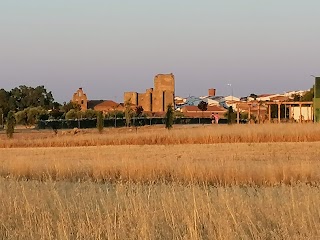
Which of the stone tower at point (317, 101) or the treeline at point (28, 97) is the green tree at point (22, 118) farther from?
the stone tower at point (317, 101)

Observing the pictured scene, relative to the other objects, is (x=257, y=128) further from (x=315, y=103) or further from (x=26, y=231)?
(x=26, y=231)

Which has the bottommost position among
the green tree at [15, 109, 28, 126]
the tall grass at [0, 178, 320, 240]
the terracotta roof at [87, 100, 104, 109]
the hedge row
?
the tall grass at [0, 178, 320, 240]

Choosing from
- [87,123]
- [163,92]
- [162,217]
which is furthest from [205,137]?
[163,92]

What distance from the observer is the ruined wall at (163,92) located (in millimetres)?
128125

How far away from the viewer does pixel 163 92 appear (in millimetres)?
128375

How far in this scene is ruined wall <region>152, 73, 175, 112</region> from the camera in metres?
128

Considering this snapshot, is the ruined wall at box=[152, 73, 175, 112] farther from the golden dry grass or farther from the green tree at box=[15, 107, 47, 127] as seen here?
the golden dry grass

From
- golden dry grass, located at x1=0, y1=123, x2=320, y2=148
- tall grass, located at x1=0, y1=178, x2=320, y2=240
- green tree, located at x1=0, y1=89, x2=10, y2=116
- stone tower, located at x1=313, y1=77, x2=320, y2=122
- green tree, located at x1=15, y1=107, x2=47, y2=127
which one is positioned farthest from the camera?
green tree, located at x1=0, y1=89, x2=10, y2=116

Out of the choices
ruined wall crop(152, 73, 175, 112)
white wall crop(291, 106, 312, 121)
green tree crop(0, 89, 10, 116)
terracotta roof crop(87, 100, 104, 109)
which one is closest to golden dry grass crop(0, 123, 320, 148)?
white wall crop(291, 106, 312, 121)

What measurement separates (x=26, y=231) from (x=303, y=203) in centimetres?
352

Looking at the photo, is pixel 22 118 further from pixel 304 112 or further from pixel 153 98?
pixel 153 98

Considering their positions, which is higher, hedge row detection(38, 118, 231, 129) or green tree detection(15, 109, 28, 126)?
green tree detection(15, 109, 28, 126)

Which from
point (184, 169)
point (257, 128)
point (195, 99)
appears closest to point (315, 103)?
point (257, 128)

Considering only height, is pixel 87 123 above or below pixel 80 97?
below
